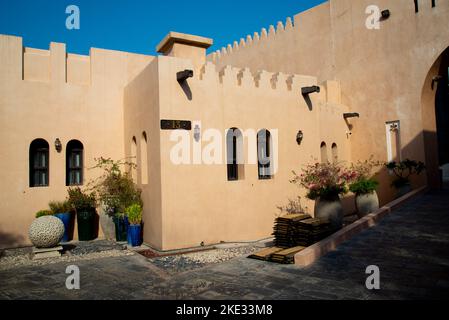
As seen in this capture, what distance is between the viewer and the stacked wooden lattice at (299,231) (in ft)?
24.6

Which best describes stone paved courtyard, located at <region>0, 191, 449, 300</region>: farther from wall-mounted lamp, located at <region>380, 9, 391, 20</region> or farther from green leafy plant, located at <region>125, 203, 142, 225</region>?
wall-mounted lamp, located at <region>380, 9, 391, 20</region>

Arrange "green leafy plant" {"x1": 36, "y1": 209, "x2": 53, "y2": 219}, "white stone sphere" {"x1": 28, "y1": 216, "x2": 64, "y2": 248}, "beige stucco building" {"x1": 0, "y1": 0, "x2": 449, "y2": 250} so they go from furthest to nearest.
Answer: "green leafy plant" {"x1": 36, "y1": 209, "x2": 53, "y2": 219}, "beige stucco building" {"x1": 0, "y1": 0, "x2": 449, "y2": 250}, "white stone sphere" {"x1": 28, "y1": 216, "x2": 64, "y2": 248}

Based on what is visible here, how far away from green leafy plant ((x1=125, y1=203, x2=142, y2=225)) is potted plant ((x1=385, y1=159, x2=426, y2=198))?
30.1ft

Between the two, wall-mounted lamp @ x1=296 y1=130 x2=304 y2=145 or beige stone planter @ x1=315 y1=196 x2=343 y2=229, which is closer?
beige stone planter @ x1=315 y1=196 x2=343 y2=229

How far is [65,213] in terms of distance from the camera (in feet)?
32.4

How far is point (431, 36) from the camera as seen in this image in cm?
1224

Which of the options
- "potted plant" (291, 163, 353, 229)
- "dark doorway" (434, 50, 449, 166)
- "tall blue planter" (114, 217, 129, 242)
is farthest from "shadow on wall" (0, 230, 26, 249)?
"dark doorway" (434, 50, 449, 166)

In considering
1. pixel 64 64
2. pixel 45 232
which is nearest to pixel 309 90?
pixel 64 64

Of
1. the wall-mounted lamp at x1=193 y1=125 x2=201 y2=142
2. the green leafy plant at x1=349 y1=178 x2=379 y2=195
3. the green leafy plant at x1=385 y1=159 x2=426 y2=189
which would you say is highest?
the wall-mounted lamp at x1=193 y1=125 x2=201 y2=142

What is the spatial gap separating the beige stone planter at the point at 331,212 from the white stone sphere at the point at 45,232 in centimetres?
650

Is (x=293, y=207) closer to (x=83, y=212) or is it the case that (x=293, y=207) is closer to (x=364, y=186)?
(x=364, y=186)

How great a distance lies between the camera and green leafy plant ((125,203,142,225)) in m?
9.45

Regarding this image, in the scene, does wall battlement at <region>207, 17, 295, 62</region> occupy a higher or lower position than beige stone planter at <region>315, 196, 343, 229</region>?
higher

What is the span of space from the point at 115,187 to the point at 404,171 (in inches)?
418
